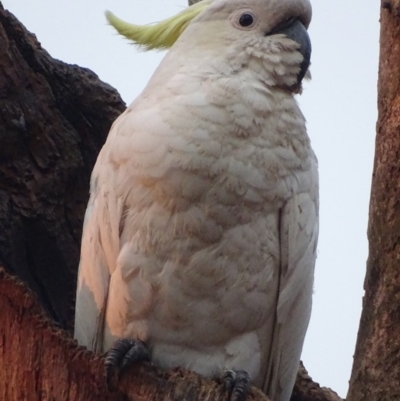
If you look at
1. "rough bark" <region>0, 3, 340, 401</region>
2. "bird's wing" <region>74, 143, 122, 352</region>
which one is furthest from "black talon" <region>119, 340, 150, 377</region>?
"rough bark" <region>0, 3, 340, 401</region>

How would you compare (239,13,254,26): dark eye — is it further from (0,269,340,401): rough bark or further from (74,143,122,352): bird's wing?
(0,269,340,401): rough bark

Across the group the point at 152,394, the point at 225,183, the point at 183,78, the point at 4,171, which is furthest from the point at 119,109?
the point at 152,394

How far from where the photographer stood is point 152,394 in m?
1.94

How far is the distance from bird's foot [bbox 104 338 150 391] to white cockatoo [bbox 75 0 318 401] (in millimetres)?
43

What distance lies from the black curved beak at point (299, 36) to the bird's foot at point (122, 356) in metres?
1.07

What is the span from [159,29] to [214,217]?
88 centimetres

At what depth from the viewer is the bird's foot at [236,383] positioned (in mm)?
2059

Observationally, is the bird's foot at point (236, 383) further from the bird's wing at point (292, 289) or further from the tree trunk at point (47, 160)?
the tree trunk at point (47, 160)

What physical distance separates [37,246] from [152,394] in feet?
3.97

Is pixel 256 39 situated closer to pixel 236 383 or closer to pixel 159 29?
pixel 159 29

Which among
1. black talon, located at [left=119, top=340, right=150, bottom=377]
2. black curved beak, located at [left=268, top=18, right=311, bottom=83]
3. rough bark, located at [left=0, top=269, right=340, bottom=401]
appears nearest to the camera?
rough bark, located at [left=0, top=269, right=340, bottom=401]

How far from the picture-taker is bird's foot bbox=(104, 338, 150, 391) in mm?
1989

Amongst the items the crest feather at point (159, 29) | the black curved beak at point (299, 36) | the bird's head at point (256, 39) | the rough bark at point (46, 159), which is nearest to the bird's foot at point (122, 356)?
the rough bark at point (46, 159)

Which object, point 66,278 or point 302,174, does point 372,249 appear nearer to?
point 302,174
